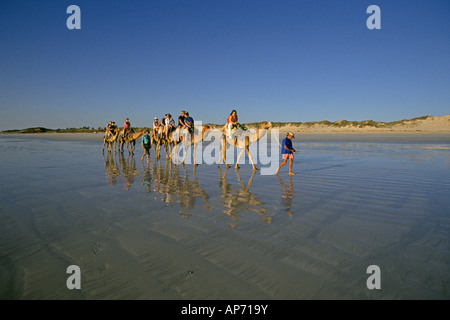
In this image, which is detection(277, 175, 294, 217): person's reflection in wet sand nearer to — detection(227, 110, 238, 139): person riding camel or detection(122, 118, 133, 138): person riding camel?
detection(227, 110, 238, 139): person riding camel

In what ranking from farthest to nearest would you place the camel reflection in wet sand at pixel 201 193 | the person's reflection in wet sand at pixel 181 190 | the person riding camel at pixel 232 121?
the person riding camel at pixel 232 121, the person's reflection in wet sand at pixel 181 190, the camel reflection in wet sand at pixel 201 193

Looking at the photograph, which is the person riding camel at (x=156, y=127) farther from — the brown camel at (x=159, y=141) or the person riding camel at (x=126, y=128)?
the person riding camel at (x=126, y=128)

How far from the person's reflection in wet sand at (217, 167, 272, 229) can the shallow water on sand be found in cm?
3

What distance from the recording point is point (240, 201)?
21.7 ft

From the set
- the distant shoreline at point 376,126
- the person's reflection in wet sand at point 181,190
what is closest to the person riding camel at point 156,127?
the person's reflection in wet sand at point 181,190

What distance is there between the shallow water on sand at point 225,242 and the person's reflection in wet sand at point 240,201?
0.03 meters

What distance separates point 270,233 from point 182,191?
3.90 m

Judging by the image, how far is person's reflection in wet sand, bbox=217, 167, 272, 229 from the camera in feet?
18.3

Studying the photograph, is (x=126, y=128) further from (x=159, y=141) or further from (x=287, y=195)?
(x=287, y=195)

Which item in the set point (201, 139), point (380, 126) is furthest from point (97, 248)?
point (380, 126)

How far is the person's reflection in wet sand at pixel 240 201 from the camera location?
5.56 m

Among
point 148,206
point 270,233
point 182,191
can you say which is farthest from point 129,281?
point 182,191

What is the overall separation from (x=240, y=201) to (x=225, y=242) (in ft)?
8.25
